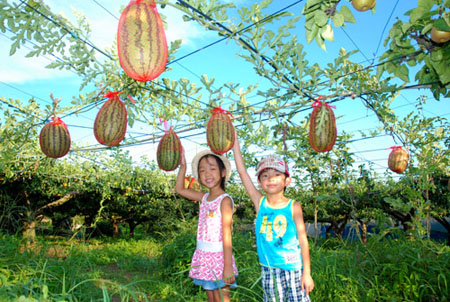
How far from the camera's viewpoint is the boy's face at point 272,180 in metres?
2.43

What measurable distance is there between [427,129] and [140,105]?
5.10 meters

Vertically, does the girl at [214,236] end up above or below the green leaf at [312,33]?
below

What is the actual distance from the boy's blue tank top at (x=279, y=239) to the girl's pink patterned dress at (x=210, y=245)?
14.2 inches

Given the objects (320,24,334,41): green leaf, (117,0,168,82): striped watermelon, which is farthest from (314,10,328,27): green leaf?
(117,0,168,82): striped watermelon

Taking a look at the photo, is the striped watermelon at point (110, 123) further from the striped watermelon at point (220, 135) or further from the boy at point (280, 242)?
the boy at point (280, 242)

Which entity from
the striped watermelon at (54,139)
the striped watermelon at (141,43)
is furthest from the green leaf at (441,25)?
the striped watermelon at (54,139)

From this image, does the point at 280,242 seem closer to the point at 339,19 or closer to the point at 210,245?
the point at 210,245

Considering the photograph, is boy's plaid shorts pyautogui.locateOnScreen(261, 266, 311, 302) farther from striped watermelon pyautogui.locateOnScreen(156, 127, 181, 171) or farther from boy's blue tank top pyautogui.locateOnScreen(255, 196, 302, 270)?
striped watermelon pyautogui.locateOnScreen(156, 127, 181, 171)

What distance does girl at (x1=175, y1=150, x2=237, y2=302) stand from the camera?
2418mm

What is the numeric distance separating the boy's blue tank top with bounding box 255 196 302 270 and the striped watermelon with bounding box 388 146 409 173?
182 inches

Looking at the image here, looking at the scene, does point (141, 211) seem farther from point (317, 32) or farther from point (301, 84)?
point (317, 32)

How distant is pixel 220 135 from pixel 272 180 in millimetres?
689

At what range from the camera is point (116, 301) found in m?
4.51

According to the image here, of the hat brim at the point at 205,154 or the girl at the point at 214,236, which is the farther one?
the hat brim at the point at 205,154
